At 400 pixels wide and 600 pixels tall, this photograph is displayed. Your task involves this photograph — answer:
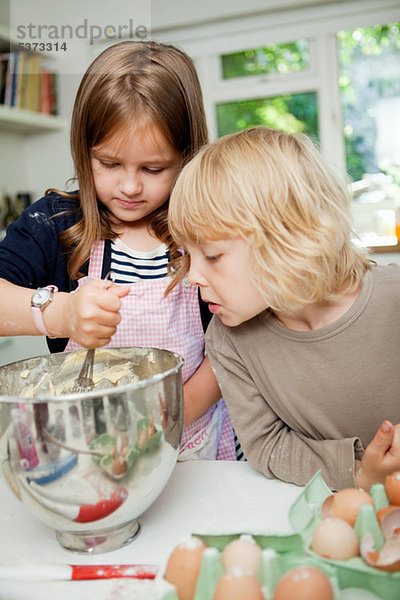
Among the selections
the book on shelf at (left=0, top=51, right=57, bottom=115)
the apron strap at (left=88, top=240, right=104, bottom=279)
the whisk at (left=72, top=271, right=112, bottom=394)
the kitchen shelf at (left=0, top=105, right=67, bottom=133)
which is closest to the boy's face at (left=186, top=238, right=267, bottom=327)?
the whisk at (left=72, top=271, right=112, bottom=394)

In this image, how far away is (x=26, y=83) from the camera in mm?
2920

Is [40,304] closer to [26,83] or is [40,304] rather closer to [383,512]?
[383,512]

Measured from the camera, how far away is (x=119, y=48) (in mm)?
987

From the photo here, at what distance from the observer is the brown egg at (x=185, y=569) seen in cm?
46

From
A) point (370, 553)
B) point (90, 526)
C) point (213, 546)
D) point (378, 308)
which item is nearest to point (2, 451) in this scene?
point (90, 526)

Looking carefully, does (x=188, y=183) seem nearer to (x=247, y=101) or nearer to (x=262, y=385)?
(x=262, y=385)

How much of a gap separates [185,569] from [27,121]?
2879 mm

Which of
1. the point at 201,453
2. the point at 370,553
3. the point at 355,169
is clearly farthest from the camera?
the point at 355,169

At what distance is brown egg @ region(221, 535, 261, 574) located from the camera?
0.47 m

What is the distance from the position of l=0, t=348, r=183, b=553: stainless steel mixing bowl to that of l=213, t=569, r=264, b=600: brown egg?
0.17m

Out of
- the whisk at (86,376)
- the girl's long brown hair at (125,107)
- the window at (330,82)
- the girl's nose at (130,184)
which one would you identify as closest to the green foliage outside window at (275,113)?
the window at (330,82)

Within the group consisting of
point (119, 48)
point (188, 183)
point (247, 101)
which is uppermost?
point (247, 101)

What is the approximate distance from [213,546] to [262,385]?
398mm

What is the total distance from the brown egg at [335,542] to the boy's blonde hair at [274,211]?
36 centimetres
